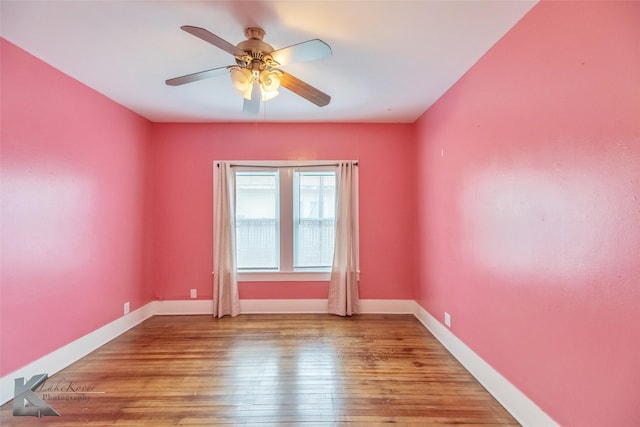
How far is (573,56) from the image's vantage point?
1.42 m

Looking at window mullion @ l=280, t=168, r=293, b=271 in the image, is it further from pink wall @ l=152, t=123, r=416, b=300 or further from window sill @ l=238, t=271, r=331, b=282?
pink wall @ l=152, t=123, r=416, b=300

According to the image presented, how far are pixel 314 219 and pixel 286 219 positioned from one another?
38 centimetres

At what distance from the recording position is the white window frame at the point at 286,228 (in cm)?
378

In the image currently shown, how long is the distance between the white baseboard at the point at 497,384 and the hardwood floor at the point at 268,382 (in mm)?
63

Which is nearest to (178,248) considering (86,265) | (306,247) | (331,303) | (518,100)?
(86,265)

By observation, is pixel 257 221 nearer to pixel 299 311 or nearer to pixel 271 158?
pixel 271 158

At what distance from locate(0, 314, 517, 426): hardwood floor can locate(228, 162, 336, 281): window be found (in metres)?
0.95

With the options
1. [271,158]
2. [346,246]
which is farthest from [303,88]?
[346,246]

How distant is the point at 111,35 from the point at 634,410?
3.45 meters

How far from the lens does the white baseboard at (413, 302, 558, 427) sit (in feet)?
5.55

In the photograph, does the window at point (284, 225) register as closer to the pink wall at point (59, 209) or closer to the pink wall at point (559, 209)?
the pink wall at point (59, 209)

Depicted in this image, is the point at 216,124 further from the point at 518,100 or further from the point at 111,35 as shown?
the point at 518,100

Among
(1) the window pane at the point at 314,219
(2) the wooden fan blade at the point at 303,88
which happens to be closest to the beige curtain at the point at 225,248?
(1) the window pane at the point at 314,219

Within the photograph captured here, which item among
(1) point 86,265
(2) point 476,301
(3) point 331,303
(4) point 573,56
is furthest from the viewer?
(3) point 331,303
